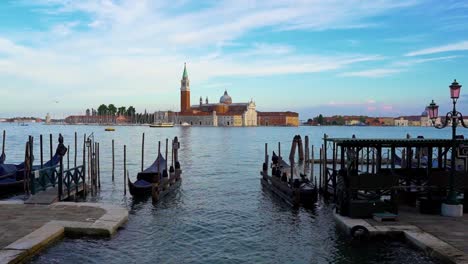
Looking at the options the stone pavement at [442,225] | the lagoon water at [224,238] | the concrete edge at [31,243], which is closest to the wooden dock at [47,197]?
the lagoon water at [224,238]

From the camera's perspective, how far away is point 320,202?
18656 millimetres

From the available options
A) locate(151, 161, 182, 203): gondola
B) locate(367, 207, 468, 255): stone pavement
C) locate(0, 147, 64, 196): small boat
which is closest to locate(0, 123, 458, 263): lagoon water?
locate(151, 161, 182, 203): gondola

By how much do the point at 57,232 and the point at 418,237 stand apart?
29.5 ft

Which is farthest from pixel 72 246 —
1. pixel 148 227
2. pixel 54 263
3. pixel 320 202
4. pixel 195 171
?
pixel 195 171

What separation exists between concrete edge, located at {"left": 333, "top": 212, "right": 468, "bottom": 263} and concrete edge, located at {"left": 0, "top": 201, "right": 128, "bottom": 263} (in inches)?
258

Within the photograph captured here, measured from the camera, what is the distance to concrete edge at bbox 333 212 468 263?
944cm

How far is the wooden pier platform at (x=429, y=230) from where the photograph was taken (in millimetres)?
9734

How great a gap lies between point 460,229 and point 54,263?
32.5 ft

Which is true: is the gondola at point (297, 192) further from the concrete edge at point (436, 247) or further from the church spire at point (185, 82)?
the church spire at point (185, 82)

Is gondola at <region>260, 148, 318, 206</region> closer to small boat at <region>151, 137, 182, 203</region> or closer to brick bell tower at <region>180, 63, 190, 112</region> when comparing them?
small boat at <region>151, 137, 182, 203</region>

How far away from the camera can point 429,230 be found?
1140cm

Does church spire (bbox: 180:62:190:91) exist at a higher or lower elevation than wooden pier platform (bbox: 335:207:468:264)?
higher

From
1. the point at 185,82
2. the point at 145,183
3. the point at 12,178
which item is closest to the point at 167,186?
the point at 145,183

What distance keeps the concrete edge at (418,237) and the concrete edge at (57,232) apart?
6.56 metres
